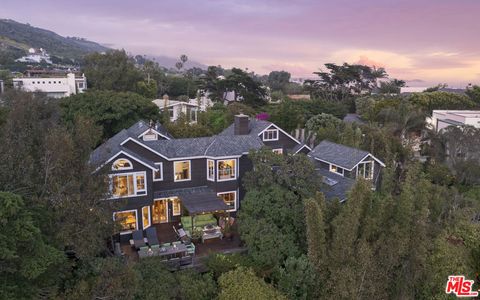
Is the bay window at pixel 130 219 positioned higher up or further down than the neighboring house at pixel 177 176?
further down

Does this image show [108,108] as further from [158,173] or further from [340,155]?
[340,155]

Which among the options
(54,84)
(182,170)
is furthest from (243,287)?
(54,84)

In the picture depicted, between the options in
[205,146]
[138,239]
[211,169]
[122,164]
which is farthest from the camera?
[205,146]

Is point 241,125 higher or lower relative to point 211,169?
higher

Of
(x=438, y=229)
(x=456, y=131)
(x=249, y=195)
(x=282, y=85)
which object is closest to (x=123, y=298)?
(x=249, y=195)

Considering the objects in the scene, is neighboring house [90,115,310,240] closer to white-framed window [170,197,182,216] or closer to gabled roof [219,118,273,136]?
white-framed window [170,197,182,216]

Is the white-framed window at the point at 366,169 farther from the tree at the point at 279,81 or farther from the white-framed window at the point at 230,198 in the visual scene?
the tree at the point at 279,81

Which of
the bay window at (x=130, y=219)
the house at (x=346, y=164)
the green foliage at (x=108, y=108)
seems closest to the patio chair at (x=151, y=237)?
the bay window at (x=130, y=219)

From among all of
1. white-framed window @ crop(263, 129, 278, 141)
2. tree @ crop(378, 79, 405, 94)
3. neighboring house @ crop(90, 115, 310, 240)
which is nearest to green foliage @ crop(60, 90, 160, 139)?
neighboring house @ crop(90, 115, 310, 240)
